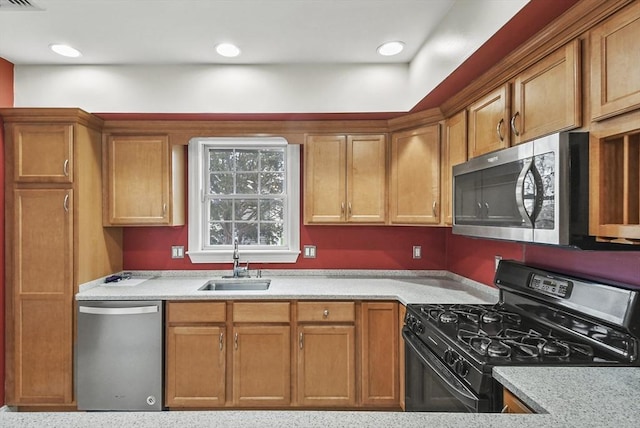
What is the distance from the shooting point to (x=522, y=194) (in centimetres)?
149

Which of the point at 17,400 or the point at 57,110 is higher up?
the point at 57,110

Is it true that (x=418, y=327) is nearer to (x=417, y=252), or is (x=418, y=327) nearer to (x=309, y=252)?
(x=417, y=252)

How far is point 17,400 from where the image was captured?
8.52ft

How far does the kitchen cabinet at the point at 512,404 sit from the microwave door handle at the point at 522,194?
2.14 feet

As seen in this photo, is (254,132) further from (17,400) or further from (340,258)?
(17,400)

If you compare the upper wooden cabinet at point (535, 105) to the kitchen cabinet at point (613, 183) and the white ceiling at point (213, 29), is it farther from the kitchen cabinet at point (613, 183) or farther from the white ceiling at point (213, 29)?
the white ceiling at point (213, 29)

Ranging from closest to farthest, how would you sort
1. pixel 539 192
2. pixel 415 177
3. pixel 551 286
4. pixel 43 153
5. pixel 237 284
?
pixel 539 192
pixel 551 286
pixel 43 153
pixel 415 177
pixel 237 284

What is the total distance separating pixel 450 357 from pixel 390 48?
2000mm

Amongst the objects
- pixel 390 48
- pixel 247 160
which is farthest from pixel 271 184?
pixel 390 48

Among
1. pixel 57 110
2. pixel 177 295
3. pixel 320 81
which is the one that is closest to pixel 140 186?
pixel 57 110

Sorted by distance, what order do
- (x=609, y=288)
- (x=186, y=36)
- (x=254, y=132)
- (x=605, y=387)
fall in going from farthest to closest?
(x=254, y=132), (x=186, y=36), (x=609, y=288), (x=605, y=387)

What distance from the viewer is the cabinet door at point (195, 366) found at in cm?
254

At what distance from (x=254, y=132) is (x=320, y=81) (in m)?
0.68

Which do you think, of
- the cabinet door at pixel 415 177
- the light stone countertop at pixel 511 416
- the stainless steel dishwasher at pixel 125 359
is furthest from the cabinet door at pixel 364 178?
the light stone countertop at pixel 511 416
